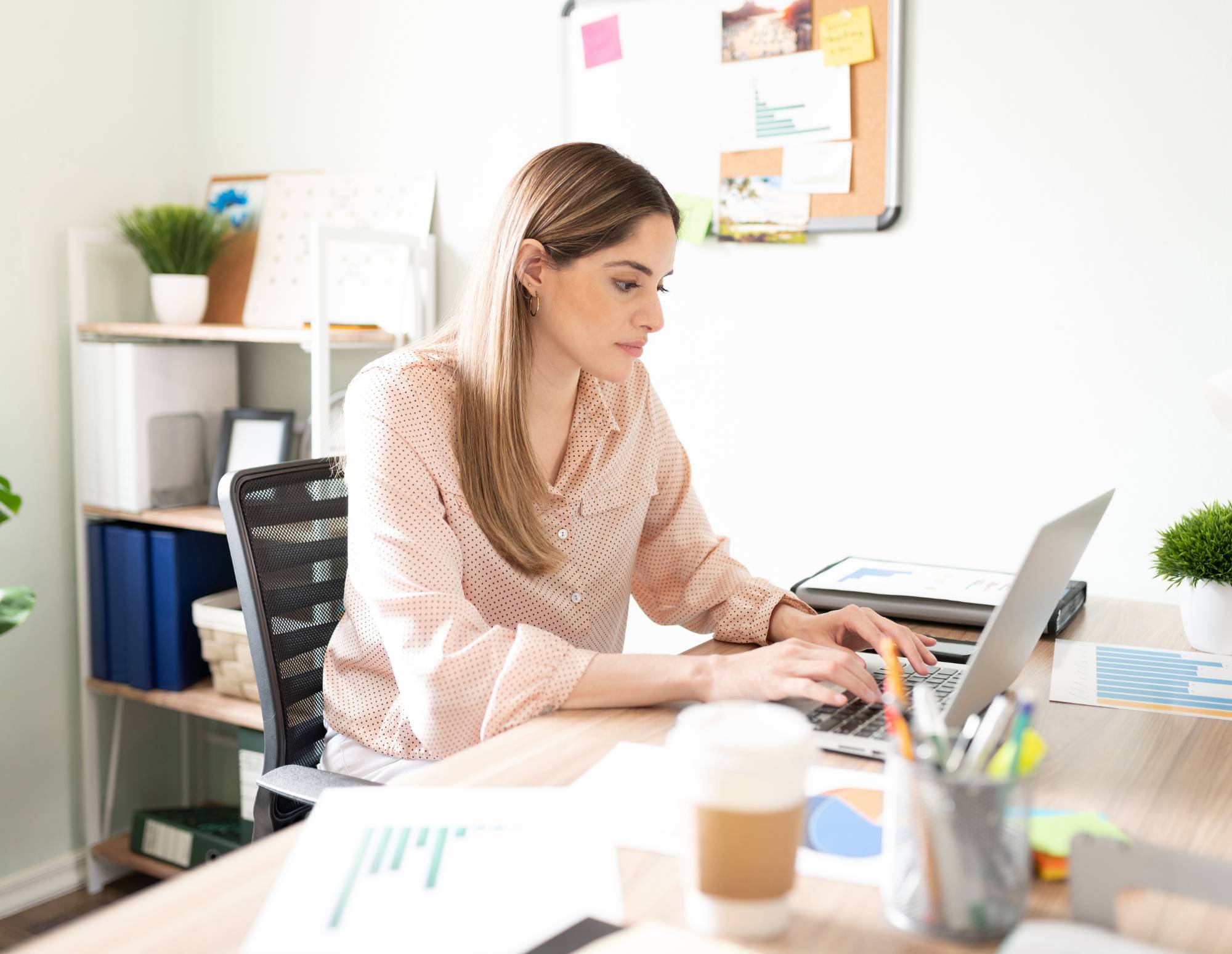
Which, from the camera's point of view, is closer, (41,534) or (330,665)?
(330,665)

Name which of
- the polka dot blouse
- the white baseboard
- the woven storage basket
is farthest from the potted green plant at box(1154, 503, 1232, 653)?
the white baseboard

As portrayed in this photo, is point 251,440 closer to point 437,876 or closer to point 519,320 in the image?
point 519,320

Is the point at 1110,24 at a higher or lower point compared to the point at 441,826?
higher

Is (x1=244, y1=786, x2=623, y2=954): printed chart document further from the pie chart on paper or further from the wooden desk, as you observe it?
the pie chart on paper

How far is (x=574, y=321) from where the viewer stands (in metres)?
1.38

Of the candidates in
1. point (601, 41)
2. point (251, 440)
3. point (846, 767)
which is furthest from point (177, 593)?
point (846, 767)

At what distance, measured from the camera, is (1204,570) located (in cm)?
133

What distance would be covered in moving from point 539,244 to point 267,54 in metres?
1.48

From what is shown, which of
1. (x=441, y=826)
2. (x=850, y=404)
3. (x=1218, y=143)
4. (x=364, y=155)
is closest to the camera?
(x=441, y=826)

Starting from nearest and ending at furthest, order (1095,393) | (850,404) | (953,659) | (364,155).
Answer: (953,659) → (1095,393) → (850,404) → (364,155)

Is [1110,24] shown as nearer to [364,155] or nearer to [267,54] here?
[364,155]

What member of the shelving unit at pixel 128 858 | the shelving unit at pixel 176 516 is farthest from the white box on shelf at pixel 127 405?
the shelving unit at pixel 128 858

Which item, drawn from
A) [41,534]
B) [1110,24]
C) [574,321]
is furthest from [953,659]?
[41,534]

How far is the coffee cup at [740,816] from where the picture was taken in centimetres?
63
